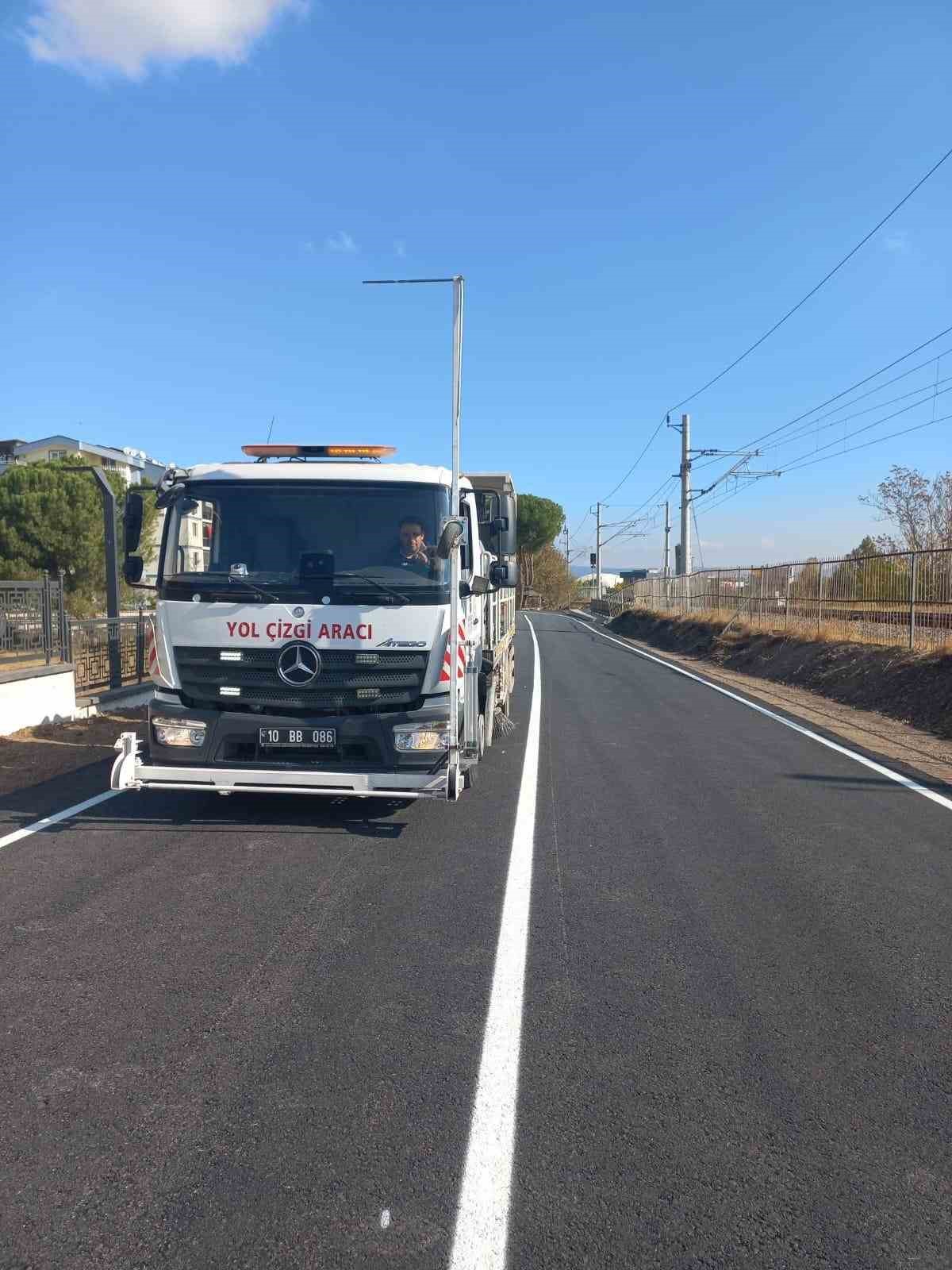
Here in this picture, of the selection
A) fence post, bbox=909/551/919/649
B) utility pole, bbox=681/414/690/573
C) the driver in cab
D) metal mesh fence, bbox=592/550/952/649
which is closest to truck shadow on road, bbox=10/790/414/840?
the driver in cab

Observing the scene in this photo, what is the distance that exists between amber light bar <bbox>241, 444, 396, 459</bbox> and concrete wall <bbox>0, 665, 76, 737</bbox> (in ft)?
16.6

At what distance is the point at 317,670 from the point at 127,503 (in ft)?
6.81

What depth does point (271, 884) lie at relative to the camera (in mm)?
5375

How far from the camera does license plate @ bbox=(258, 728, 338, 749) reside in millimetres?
6242

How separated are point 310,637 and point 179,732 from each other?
3.67ft

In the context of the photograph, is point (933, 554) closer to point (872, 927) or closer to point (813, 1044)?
point (872, 927)

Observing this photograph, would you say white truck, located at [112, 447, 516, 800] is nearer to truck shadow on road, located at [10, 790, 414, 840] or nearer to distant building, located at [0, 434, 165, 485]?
truck shadow on road, located at [10, 790, 414, 840]

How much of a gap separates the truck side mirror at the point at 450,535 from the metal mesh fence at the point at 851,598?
10682mm

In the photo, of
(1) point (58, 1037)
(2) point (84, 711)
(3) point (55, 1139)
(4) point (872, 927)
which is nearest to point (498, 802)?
(4) point (872, 927)

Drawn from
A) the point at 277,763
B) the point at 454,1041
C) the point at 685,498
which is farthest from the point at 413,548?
the point at 685,498

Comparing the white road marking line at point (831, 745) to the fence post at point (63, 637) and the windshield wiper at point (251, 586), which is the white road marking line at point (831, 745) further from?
the fence post at point (63, 637)

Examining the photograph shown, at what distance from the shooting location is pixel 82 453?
49.6 m

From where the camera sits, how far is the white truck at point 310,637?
6.25 meters

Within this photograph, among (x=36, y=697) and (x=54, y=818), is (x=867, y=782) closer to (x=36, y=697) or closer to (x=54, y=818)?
(x=54, y=818)
